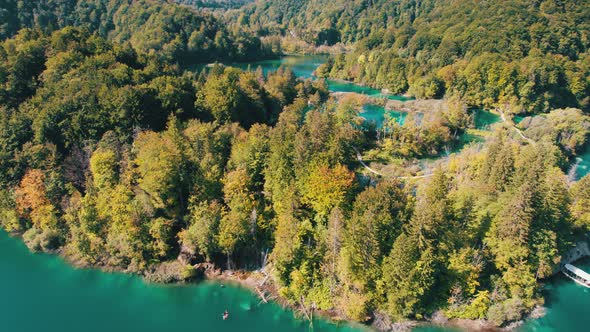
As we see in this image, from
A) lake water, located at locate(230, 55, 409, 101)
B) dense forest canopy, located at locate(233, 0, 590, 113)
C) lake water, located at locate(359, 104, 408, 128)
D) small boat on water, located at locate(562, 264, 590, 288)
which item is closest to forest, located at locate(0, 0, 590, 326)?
small boat on water, located at locate(562, 264, 590, 288)

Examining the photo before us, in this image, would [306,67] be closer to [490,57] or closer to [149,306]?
[490,57]

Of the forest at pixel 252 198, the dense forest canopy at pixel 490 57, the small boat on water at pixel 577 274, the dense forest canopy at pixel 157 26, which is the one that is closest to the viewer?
the forest at pixel 252 198

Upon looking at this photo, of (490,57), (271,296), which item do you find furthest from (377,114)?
(271,296)

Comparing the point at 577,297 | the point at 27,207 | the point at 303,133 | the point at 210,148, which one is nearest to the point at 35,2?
the point at 27,207

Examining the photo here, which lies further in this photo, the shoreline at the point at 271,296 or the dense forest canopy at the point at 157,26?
the dense forest canopy at the point at 157,26

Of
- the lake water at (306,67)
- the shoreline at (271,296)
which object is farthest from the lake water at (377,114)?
the shoreline at (271,296)

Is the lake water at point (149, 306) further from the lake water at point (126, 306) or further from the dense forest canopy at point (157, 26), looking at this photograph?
the dense forest canopy at point (157, 26)

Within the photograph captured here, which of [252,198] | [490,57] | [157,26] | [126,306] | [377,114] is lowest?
[126,306]

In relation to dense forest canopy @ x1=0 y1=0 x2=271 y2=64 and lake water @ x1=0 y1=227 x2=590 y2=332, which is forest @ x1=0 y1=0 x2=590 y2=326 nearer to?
lake water @ x1=0 y1=227 x2=590 y2=332
